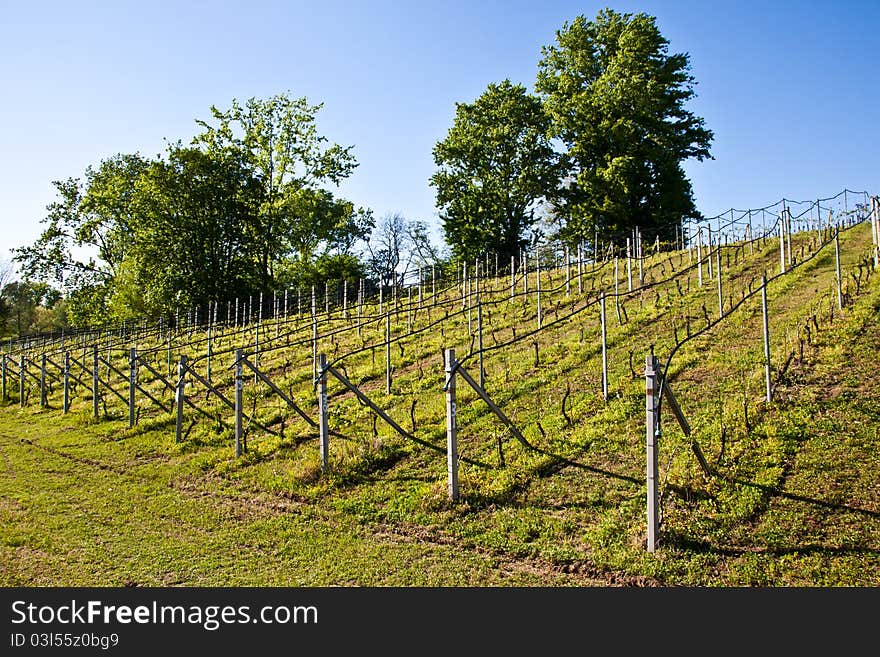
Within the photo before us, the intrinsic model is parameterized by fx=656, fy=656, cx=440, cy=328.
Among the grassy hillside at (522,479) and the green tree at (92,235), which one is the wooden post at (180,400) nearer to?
the grassy hillside at (522,479)

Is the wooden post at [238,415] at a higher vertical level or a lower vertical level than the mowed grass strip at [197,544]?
higher

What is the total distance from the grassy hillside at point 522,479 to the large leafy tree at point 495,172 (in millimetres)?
19576

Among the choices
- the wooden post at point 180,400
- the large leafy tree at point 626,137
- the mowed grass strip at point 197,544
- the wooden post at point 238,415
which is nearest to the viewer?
the mowed grass strip at point 197,544

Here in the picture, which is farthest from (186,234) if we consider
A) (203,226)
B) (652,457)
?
(652,457)

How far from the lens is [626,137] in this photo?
103 feet

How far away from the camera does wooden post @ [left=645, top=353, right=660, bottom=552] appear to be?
18.9 feet

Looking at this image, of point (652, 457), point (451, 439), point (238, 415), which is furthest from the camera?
point (238, 415)

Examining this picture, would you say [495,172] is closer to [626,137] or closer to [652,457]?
[626,137]

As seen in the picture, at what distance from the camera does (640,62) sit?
31.6 m

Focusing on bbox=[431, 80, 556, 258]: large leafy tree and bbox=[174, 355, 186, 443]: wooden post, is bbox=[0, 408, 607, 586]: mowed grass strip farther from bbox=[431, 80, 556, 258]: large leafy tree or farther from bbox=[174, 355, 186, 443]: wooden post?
bbox=[431, 80, 556, 258]: large leafy tree

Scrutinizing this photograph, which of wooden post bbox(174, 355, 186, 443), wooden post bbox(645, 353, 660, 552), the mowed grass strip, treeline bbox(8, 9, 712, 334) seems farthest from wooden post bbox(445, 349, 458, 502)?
treeline bbox(8, 9, 712, 334)

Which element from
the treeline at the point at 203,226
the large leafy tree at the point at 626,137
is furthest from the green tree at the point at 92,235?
the large leafy tree at the point at 626,137

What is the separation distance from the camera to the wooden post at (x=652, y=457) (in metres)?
5.75

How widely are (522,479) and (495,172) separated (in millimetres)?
28118
